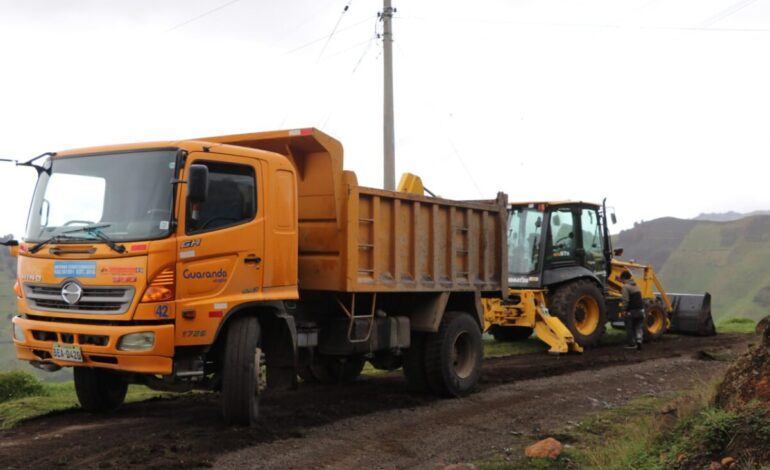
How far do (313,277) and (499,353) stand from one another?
6797mm

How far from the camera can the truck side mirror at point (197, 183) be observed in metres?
6.30

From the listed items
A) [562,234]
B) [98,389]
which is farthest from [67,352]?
[562,234]

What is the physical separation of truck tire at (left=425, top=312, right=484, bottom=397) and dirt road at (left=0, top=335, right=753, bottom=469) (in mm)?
232

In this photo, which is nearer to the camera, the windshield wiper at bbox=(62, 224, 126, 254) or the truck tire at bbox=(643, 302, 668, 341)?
the windshield wiper at bbox=(62, 224, 126, 254)

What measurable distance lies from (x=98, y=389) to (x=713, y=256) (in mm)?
145536

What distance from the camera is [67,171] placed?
273 inches

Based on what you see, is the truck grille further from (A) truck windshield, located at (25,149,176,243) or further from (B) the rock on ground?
(B) the rock on ground

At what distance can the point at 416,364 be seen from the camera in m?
9.43

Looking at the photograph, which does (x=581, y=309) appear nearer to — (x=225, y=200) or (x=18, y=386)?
(x=225, y=200)

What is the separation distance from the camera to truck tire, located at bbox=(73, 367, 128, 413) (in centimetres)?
752

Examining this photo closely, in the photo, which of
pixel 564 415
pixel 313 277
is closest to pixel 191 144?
pixel 313 277

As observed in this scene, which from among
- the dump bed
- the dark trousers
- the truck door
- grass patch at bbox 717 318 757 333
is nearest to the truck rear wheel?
the dark trousers

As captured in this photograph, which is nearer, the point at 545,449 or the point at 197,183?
the point at 545,449

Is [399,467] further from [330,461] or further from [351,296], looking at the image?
[351,296]
